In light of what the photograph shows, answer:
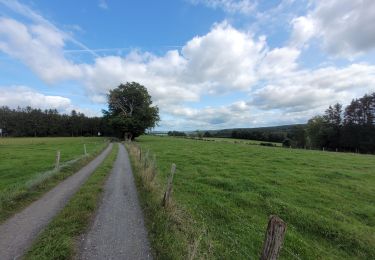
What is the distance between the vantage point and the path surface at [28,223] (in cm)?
543

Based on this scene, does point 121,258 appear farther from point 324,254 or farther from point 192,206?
point 324,254

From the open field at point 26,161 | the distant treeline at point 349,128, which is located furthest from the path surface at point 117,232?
the distant treeline at point 349,128

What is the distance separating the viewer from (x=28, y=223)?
695 cm

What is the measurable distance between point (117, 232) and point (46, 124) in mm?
116020

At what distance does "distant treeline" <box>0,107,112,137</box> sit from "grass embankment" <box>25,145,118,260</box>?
94.9m

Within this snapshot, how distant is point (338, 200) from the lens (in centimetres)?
1016

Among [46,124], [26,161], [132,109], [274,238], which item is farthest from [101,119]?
[274,238]

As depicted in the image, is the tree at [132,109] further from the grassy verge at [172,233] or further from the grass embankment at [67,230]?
the grassy verge at [172,233]

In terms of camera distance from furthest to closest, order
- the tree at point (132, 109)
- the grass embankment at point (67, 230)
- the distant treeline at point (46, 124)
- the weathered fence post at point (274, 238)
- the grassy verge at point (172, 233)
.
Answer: the distant treeline at point (46, 124) → the tree at point (132, 109) → the grassy verge at point (172, 233) → the grass embankment at point (67, 230) → the weathered fence post at point (274, 238)

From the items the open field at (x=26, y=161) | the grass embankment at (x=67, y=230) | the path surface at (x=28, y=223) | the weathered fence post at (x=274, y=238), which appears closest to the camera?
the weathered fence post at (x=274, y=238)

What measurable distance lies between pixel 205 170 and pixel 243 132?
9128 cm

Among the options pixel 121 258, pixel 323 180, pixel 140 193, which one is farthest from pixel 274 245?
pixel 323 180

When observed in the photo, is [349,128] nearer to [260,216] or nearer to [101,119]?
[260,216]

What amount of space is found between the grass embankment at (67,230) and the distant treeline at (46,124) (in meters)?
94.9
